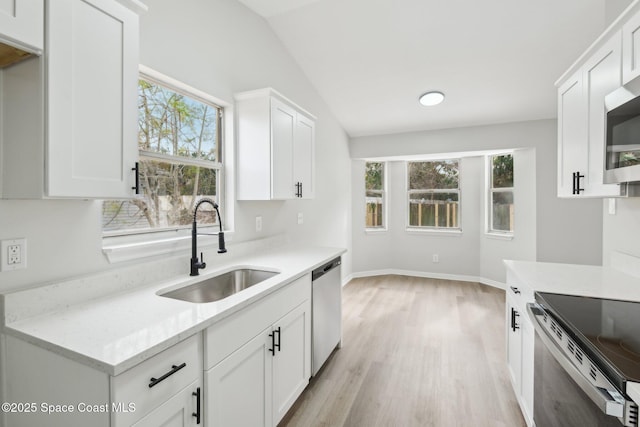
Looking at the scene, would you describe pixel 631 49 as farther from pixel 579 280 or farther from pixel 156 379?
pixel 156 379

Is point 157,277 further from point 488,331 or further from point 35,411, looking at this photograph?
point 488,331

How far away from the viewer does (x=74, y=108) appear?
109 cm

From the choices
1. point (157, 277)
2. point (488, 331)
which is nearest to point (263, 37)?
point (157, 277)

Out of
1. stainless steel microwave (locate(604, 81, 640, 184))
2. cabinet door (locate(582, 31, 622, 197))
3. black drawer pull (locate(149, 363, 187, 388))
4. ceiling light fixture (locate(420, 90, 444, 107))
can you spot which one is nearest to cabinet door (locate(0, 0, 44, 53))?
black drawer pull (locate(149, 363, 187, 388))

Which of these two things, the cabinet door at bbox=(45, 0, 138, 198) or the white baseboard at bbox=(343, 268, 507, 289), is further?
the white baseboard at bbox=(343, 268, 507, 289)

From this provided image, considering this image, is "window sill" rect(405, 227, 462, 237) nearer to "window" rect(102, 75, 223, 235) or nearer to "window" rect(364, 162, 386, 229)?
"window" rect(364, 162, 386, 229)

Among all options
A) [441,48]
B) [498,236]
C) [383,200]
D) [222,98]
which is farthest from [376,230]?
A: [222,98]

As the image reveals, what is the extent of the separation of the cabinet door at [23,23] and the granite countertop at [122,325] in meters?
0.91

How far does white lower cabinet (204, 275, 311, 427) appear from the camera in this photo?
4.06ft

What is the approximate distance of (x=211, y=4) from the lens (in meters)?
2.17

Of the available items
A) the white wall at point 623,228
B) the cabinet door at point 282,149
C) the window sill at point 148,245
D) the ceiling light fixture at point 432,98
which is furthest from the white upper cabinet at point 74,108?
the ceiling light fixture at point 432,98

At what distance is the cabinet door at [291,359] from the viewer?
5.56 ft

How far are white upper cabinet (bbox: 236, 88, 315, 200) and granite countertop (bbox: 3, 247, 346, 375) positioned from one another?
0.95 metres

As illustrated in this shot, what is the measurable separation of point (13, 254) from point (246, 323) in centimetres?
96
